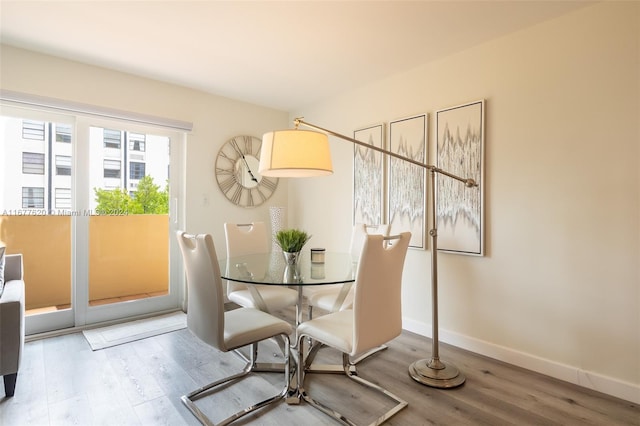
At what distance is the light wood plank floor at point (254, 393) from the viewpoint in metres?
1.81

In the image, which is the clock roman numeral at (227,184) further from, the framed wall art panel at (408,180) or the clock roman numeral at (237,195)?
the framed wall art panel at (408,180)

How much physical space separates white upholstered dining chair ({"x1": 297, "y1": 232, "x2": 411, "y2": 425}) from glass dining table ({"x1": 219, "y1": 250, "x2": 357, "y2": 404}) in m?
0.21

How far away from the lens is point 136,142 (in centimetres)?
342

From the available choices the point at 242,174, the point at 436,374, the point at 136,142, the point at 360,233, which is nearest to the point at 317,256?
the point at 360,233

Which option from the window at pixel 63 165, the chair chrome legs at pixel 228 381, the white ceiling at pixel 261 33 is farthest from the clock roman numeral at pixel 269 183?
the chair chrome legs at pixel 228 381

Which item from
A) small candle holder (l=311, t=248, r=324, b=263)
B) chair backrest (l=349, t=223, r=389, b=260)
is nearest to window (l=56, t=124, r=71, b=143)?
small candle holder (l=311, t=248, r=324, b=263)

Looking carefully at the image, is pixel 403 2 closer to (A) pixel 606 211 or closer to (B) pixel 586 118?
(B) pixel 586 118

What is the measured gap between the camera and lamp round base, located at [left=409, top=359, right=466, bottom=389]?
2.14m

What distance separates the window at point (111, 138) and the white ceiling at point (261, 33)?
23.5 inches

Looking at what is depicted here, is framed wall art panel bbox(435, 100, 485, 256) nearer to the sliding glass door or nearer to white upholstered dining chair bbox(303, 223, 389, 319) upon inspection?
white upholstered dining chair bbox(303, 223, 389, 319)

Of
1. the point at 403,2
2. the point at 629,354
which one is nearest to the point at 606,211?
the point at 629,354

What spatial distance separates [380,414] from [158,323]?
7.75 ft

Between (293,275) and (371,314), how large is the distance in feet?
1.80

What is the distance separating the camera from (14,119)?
280 centimetres
